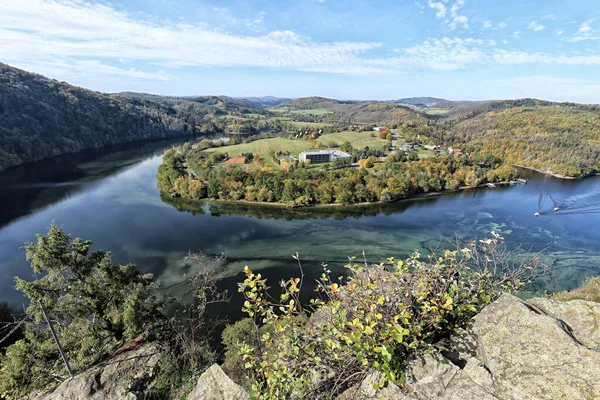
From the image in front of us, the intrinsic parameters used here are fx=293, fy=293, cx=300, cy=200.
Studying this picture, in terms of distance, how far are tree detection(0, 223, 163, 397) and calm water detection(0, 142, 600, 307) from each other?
521 inches

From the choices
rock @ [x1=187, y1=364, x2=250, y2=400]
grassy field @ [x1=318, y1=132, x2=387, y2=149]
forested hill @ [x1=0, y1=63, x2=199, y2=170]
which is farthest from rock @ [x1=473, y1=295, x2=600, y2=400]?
forested hill @ [x1=0, y1=63, x2=199, y2=170]

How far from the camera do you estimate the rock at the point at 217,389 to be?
6.68 meters

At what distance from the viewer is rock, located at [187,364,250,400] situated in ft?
21.9

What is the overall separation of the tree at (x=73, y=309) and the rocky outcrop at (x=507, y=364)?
12604mm

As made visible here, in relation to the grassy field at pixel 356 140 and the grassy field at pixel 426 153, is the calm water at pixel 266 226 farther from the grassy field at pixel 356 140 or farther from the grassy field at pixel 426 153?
the grassy field at pixel 356 140

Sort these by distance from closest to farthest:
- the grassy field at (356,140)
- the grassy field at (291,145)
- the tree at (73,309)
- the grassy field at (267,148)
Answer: the tree at (73,309) < the grassy field at (267,148) < the grassy field at (291,145) < the grassy field at (356,140)

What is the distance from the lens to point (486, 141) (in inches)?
4013

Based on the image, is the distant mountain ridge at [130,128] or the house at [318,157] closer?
the house at [318,157]

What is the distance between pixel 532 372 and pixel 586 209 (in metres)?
66.3

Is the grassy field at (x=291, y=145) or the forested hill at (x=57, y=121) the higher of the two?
the forested hill at (x=57, y=121)

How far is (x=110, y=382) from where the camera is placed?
977 centimetres

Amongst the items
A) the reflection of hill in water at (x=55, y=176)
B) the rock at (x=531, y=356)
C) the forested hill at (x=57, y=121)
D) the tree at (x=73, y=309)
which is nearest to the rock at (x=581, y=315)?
the rock at (x=531, y=356)

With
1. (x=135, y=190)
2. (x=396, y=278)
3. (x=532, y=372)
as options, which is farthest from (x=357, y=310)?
(x=135, y=190)

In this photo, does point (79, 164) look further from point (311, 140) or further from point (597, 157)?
point (597, 157)
